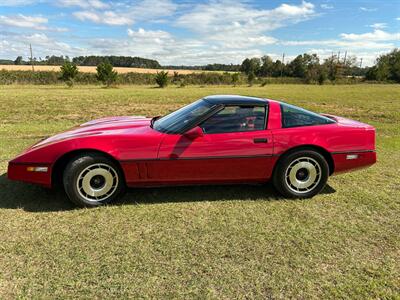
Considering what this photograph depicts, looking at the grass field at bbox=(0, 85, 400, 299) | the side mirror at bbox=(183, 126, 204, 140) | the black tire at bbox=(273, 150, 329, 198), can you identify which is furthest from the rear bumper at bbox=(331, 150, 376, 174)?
the side mirror at bbox=(183, 126, 204, 140)

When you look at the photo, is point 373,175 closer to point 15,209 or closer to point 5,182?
point 15,209

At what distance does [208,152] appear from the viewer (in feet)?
12.2

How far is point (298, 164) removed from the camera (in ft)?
13.0

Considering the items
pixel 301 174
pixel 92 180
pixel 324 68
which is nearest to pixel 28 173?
pixel 92 180

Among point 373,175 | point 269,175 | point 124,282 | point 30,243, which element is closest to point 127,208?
point 30,243

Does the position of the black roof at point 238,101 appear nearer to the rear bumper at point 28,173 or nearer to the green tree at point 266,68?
the rear bumper at point 28,173

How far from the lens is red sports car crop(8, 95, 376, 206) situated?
11.8ft

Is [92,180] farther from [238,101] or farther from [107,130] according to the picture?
[238,101]

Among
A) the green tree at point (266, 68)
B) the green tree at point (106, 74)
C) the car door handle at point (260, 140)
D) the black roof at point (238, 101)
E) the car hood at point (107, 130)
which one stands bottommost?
the car door handle at point (260, 140)

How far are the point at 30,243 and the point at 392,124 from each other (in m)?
10.8

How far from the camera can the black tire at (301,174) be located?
3.92 meters

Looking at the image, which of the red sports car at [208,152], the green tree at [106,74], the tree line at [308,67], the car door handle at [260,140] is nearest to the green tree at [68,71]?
the green tree at [106,74]

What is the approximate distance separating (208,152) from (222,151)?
172mm

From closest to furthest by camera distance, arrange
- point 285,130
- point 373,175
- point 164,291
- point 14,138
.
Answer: point 164,291 → point 285,130 → point 373,175 → point 14,138
